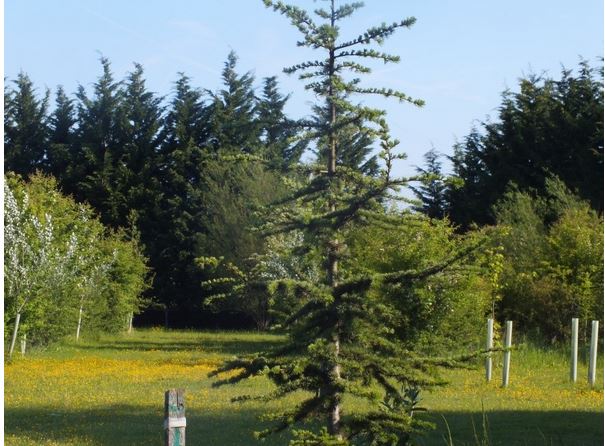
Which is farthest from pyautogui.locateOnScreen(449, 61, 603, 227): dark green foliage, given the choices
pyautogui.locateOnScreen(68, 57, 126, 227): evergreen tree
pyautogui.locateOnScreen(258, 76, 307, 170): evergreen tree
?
pyautogui.locateOnScreen(258, 76, 307, 170): evergreen tree

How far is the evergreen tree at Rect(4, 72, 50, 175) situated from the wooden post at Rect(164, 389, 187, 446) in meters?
42.1

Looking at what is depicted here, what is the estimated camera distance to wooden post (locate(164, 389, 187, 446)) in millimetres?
7434

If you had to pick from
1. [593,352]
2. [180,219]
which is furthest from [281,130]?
[180,219]

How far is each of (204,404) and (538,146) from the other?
25.6 m

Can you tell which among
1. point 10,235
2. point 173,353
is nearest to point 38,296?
point 10,235

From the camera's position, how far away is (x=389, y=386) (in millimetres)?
8211

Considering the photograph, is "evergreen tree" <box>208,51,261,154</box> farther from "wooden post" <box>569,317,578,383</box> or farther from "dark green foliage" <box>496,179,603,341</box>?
"wooden post" <box>569,317,578,383</box>

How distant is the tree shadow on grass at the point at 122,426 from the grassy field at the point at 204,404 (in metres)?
0.01

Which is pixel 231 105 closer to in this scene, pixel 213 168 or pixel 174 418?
pixel 213 168

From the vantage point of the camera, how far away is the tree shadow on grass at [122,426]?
1251 centimetres

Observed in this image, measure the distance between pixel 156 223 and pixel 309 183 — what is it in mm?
38018

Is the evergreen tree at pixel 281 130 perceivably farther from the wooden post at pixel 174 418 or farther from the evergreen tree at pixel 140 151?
the evergreen tree at pixel 140 151

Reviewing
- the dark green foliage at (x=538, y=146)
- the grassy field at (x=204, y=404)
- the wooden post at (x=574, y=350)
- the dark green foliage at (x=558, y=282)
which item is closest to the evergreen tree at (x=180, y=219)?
the dark green foliage at (x=538, y=146)

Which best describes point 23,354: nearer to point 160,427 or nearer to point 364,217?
point 160,427
